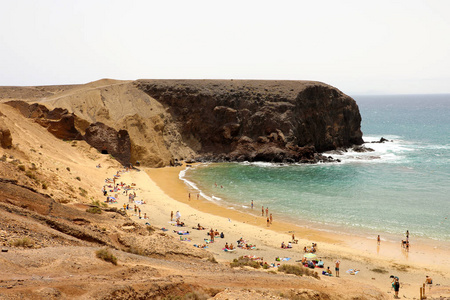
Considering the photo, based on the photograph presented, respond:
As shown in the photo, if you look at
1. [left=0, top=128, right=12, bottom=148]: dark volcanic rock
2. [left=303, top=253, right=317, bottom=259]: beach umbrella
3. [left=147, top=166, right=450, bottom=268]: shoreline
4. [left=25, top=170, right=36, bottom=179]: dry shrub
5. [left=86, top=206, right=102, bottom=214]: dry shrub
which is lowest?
[left=147, top=166, right=450, bottom=268]: shoreline

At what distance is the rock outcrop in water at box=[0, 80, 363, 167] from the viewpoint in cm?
5047

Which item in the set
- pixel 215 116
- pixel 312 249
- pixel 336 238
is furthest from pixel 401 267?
pixel 215 116

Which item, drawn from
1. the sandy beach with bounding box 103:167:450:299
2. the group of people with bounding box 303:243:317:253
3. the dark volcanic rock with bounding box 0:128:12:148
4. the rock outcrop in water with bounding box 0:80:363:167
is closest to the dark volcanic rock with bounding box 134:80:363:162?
the rock outcrop in water with bounding box 0:80:363:167

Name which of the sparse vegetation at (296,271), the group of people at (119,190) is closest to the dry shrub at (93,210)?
the group of people at (119,190)

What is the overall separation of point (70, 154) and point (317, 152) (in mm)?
36803

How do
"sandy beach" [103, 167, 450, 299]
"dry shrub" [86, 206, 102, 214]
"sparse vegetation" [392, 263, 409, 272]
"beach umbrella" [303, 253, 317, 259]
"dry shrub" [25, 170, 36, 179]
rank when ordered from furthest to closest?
"beach umbrella" [303, 253, 317, 259] → "dry shrub" [25, 170, 36, 179] → "sparse vegetation" [392, 263, 409, 272] → "sandy beach" [103, 167, 450, 299] → "dry shrub" [86, 206, 102, 214]

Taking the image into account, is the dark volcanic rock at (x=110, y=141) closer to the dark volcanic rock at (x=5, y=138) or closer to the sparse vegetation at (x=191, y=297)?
the dark volcanic rock at (x=5, y=138)

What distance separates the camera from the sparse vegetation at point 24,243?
11.5 meters

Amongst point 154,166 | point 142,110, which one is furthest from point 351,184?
point 142,110

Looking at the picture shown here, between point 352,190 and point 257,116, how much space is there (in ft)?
73.9

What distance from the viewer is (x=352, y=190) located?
36.8 metres

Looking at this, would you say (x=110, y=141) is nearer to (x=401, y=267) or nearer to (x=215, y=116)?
(x=215, y=116)

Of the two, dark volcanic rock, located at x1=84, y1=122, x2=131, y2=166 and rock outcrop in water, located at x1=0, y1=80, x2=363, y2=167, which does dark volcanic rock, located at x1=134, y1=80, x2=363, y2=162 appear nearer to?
rock outcrop in water, located at x1=0, y1=80, x2=363, y2=167

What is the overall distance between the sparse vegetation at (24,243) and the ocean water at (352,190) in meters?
20.3
